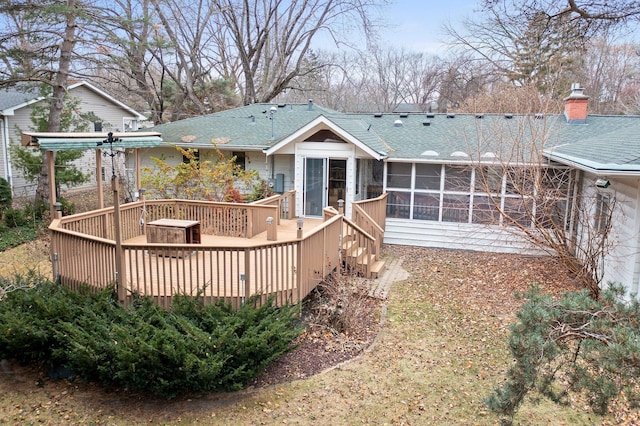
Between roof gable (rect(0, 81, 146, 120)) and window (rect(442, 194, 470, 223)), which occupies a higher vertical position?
roof gable (rect(0, 81, 146, 120))

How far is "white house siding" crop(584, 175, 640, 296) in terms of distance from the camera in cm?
785

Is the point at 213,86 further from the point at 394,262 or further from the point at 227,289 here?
the point at 227,289

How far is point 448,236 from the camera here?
13.7m

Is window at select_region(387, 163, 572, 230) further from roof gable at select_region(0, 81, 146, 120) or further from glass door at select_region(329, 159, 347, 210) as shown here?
roof gable at select_region(0, 81, 146, 120)

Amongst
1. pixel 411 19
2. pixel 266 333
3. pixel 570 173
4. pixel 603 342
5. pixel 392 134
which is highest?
pixel 411 19

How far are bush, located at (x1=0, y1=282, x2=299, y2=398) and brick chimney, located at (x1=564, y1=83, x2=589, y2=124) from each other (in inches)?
476

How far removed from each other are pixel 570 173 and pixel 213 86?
21.6 meters

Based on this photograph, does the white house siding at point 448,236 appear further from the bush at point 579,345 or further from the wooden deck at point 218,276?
the bush at point 579,345

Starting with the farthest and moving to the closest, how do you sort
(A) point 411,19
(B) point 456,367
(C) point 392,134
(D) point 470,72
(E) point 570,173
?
(D) point 470,72
(A) point 411,19
(C) point 392,134
(E) point 570,173
(B) point 456,367

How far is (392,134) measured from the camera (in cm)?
1557

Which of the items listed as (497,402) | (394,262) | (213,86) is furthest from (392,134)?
(213,86)

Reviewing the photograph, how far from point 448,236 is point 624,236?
553 cm

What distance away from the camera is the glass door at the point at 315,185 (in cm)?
1398

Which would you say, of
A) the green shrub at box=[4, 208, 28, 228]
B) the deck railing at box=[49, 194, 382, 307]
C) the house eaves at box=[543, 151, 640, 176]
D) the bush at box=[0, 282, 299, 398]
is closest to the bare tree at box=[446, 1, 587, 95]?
the house eaves at box=[543, 151, 640, 176]
